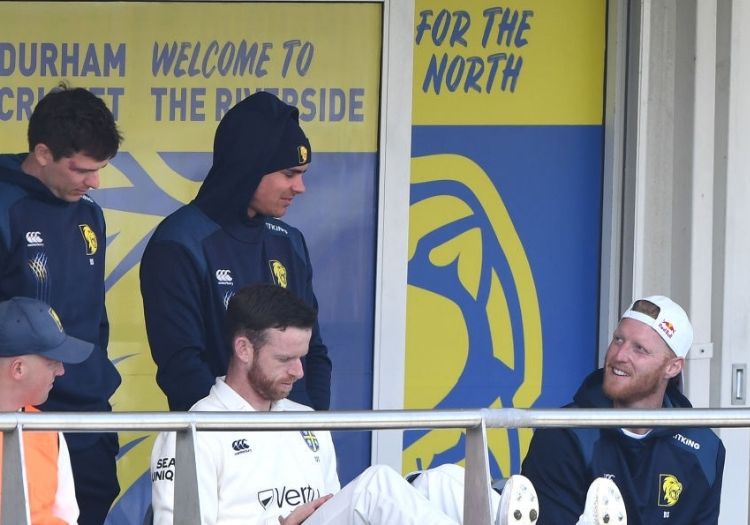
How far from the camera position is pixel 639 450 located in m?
4.36

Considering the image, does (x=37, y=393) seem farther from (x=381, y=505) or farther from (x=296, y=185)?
(x=296, y=185)

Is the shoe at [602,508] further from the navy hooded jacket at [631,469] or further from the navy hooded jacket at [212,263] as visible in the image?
the navy hooded jacket at [212,263]

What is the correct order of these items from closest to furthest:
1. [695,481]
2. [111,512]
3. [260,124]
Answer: [695,481] → [260,124] → [111,512]

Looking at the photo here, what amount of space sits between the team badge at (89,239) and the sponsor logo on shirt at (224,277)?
0.38 m

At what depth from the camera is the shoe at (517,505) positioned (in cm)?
327

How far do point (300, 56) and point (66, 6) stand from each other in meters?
0.91

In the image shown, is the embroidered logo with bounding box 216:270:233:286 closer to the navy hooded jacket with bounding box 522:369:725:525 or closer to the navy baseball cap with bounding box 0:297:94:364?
the navy baseball cap with bounding box 0:297:94:364

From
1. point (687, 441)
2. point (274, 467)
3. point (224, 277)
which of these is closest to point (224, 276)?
point (224, 277)

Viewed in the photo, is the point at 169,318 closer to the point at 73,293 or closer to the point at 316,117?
the point at 73,293

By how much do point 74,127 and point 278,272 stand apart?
2.97 ft

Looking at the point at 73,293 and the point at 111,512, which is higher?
the point at 73,293

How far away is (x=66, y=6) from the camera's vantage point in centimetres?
589

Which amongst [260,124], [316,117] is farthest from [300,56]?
[260,124]

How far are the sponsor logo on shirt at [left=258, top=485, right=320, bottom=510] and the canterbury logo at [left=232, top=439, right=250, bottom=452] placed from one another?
4.8 inches
